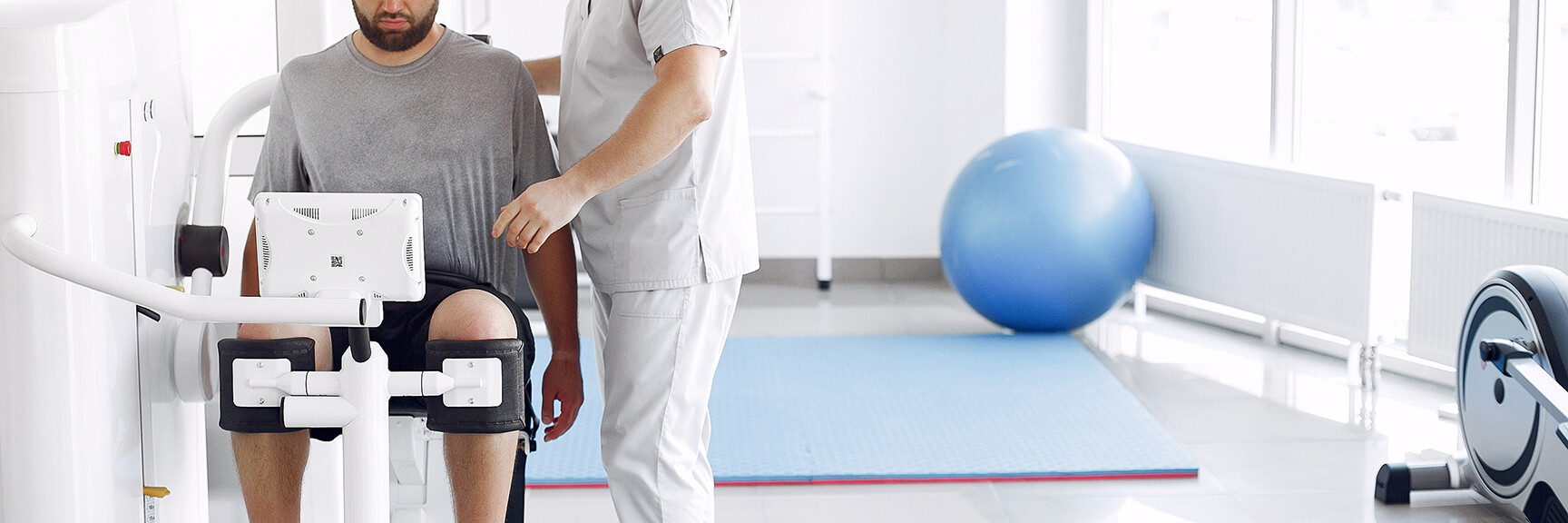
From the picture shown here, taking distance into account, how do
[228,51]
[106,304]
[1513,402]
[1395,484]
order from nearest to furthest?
[106,304]
[228,51]
[1513,402]
[1395,484]

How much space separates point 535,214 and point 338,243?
0.33 m

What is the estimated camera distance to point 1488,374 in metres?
2.70

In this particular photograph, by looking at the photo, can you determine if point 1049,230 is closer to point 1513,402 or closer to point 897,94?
point 897,94

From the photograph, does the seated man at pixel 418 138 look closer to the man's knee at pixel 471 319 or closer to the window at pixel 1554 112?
the man's knee at pixel 471 319

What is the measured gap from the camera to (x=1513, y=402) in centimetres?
260

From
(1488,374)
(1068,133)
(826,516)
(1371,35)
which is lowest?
(826,516)

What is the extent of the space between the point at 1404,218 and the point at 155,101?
3.62 metres

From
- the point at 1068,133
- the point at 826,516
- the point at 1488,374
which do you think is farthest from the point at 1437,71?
the point at 826,516

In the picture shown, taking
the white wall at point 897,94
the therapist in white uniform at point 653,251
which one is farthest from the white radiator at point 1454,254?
the therapist in white uniform at point 653,251

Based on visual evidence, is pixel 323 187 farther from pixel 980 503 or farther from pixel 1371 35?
pixel 1371 35

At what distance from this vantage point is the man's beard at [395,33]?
Answer: 1856 millimetres

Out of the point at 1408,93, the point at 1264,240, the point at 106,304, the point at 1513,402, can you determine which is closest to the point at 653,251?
the point at 106,304

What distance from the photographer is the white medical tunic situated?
1.91 meters

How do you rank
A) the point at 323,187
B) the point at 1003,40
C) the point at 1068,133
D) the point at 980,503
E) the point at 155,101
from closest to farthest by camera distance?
1. the point at 155,101
2. the point at 323,187
3. the point at 980,503
4. the point at 1068,133
5. the point at 1003,40
